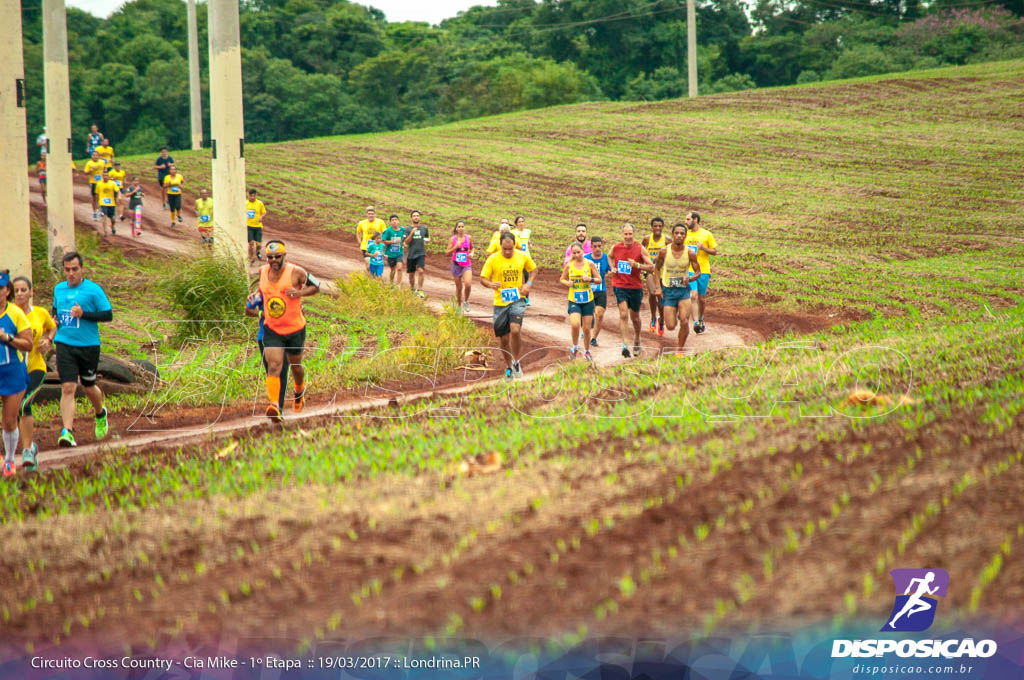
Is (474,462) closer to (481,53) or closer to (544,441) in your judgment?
(544,441)

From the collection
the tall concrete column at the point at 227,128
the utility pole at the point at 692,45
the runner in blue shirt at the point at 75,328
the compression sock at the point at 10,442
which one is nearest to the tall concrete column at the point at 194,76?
the utility pole at the point at 692,45

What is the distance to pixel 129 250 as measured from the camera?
29266 millimetres

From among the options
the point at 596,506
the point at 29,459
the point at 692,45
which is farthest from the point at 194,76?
the point at 596,506

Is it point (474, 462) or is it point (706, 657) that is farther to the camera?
point (474, 462)

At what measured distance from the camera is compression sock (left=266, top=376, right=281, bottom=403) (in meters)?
12.2

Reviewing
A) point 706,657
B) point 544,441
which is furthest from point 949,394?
point 706,657

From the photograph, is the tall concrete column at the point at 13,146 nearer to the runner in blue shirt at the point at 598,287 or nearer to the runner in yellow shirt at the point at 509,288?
the runner in yellow shirt at the point at 509,288

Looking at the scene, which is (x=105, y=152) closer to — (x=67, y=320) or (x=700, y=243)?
(x=700, y=243)

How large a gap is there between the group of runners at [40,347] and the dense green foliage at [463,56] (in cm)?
5889

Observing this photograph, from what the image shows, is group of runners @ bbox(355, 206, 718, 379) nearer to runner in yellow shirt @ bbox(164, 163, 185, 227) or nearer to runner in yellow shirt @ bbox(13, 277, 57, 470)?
runner in yellow shirt @ bbox(13, 277, 57, 470)

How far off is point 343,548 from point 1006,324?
12170 millimetres

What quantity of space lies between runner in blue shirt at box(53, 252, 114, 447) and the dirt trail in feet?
2.57

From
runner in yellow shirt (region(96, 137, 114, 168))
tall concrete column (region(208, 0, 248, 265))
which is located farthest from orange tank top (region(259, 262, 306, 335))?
runner in yellow shirt (region(96, 137, 114, 168))

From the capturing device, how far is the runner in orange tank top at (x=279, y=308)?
1200 cm
